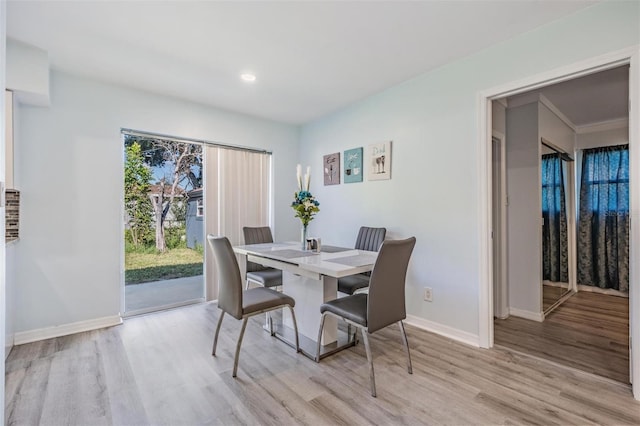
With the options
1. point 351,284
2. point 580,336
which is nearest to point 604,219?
point 580,336

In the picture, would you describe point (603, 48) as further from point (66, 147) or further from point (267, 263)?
point (66, 147)

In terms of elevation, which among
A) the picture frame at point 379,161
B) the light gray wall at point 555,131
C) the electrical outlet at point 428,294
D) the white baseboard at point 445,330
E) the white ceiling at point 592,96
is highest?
the white ceiling at point 592,96

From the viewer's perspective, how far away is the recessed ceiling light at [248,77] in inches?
113

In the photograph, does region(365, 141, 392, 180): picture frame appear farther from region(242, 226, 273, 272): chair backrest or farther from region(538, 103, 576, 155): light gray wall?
region(538, 103, 576, 155): light gray wall

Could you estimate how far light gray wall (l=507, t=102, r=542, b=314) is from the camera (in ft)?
10.3

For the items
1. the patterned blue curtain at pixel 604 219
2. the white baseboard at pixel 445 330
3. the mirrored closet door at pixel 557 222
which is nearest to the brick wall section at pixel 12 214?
the white baseboard at pixel 445 330

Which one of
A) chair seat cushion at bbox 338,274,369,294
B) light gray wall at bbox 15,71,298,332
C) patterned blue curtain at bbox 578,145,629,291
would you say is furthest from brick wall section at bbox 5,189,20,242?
patterned blue curtain at bbox 578,145,629,291

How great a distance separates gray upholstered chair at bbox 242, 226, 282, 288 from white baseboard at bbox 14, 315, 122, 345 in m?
1.38

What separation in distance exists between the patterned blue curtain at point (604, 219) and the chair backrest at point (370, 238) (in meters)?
3.39

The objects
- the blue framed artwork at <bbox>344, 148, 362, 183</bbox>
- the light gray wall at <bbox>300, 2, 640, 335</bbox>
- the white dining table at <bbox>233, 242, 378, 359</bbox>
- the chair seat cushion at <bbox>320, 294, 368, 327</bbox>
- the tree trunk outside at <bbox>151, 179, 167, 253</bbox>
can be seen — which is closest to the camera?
Result: the chair seat cushion at <bbox>320, 294, 368, 327</bbox>

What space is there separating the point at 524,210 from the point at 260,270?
2989 mm

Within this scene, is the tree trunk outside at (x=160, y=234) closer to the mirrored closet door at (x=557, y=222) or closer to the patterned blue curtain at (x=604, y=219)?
the mirrored closet door at (x=557, y=222)

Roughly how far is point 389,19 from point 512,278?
2949 millimetres

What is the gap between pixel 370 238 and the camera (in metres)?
3.20
